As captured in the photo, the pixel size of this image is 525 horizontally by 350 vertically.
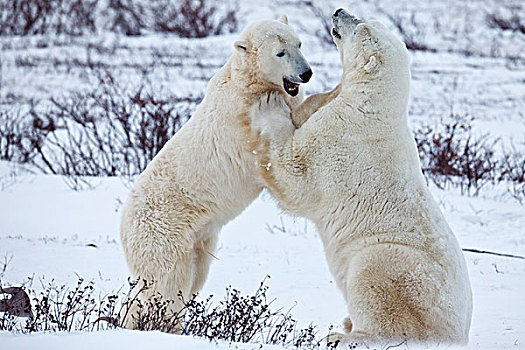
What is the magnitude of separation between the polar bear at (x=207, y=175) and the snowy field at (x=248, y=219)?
36 centimetres

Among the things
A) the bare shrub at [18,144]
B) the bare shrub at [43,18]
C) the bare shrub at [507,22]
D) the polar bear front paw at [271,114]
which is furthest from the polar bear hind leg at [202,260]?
the bare shrub at [43,18]

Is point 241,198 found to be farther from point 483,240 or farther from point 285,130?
point 483,240

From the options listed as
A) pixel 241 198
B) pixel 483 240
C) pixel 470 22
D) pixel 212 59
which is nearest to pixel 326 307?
pixel 241 198

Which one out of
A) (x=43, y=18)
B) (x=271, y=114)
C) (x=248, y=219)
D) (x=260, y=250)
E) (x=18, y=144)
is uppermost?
(x=43, y=18)

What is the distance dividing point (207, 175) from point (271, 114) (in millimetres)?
503

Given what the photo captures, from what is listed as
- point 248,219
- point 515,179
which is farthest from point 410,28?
point 248,219

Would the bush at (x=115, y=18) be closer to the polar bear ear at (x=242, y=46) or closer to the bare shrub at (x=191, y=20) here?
the bare shrub at (x=191, y=20)

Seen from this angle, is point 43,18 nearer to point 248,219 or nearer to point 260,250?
point 248,219

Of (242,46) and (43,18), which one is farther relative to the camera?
(43,18)

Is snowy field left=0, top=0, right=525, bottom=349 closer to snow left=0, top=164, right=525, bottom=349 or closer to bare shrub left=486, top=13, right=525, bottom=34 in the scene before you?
snow left=0, top=164, right=525, bottom=349

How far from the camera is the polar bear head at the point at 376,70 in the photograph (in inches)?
137

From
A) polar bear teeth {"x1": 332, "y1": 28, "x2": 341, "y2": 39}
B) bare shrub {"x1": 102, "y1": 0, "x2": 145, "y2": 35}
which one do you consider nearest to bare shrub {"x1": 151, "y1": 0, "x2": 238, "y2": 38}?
bare shrub {"x1": 102, "y1": 0, "x2": 145, "y2": 35}

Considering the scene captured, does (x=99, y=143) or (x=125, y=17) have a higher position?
(x=125, y=17)

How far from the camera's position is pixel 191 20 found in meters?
18.2
